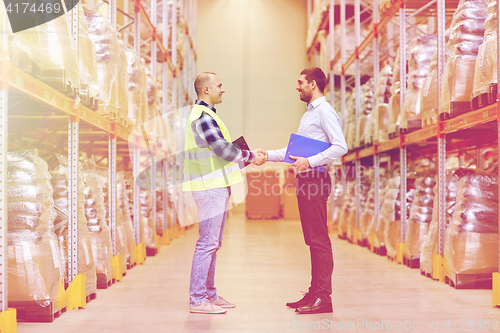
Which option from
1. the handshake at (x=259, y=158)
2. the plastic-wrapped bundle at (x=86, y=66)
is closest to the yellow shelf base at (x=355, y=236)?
the handshake at (x=259, y=158)

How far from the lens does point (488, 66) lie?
445 centimetres

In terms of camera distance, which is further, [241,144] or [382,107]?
A: [382,107]

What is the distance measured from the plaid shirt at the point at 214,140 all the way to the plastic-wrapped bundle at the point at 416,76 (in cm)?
336

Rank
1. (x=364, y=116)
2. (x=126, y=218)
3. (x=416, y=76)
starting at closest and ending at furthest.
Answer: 1. (x=126, y=218)
2. (x=416, y=76)
3. (x=364, y=116)

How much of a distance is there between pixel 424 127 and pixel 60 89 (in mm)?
4235

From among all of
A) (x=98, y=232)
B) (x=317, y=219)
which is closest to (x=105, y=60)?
(x=98, y=232)

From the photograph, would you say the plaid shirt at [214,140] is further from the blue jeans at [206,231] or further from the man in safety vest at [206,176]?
the blue jeans at [206,231]

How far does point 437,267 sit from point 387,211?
2049 millimetres

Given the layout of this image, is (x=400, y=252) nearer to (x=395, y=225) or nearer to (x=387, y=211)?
(x=395, y=225)

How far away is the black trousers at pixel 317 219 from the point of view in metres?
3.88

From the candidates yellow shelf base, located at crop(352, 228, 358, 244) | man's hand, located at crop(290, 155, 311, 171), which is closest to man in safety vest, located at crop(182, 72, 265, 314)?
man's hand, located at crop(290, 155, 311, 171)

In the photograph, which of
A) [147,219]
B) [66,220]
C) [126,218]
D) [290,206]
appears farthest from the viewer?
[290,206]

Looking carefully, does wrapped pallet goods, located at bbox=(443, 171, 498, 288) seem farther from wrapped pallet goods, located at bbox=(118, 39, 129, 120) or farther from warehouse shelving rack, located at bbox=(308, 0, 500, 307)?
wrapped pallet goods, located at bbox=(118, 39, 129, 120)

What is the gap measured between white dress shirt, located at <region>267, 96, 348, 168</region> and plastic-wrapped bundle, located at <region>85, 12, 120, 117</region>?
86.9 inches
